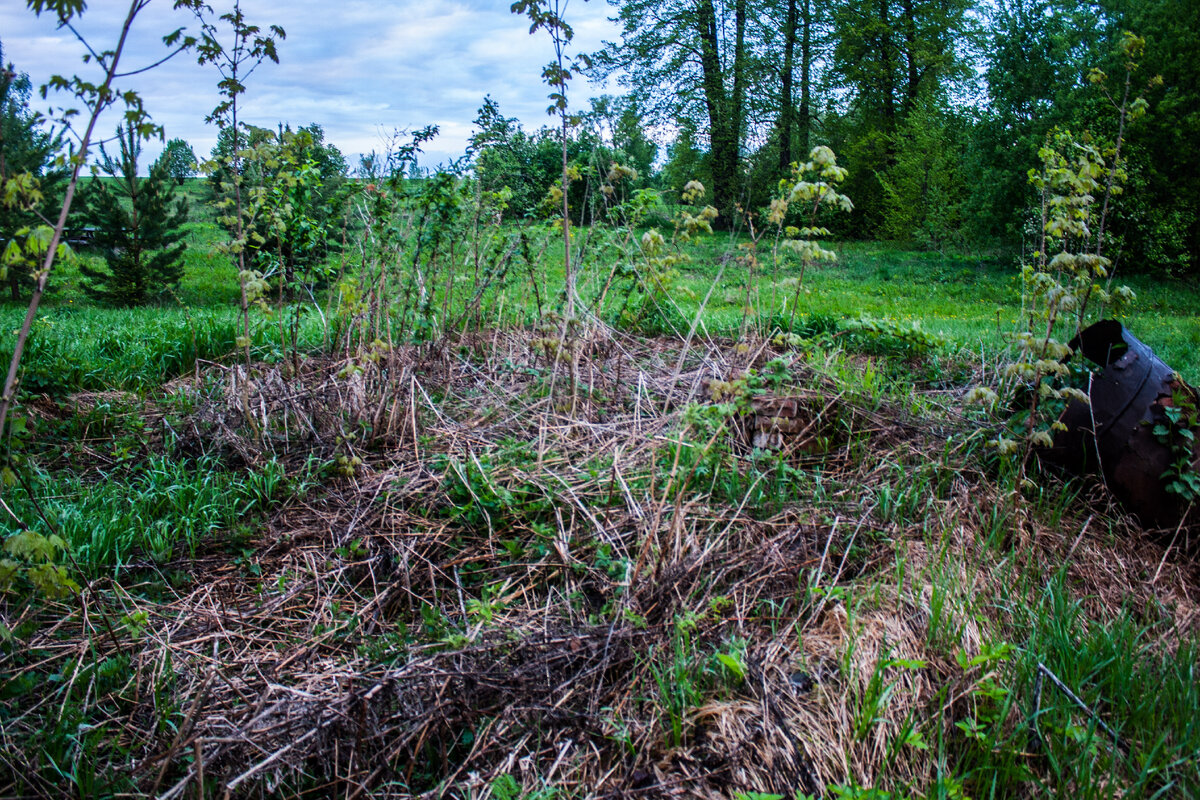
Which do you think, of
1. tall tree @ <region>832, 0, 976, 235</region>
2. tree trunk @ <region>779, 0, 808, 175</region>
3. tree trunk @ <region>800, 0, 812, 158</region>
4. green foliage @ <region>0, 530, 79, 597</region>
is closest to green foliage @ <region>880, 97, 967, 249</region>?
tall tree @ <region>832, 0, 976, 235</region>

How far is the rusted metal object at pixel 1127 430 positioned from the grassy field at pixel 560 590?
122 mm

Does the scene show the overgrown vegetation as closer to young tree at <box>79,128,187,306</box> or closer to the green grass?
the green grass

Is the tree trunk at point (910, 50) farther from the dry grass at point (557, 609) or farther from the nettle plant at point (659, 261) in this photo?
the dry grass at point (557, 609)

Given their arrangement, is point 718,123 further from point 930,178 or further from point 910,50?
point 930,178

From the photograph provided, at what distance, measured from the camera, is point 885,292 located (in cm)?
Answer: 1198

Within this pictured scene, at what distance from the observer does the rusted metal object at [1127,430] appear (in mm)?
3039

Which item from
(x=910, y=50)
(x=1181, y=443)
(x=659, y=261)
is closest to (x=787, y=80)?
(x=910, y=50)

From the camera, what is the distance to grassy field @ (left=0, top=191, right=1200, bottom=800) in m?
1.83

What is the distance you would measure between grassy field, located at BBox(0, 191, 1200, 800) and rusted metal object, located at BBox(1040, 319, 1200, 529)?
12 cm

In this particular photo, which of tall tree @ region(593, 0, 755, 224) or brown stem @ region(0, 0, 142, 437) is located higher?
tall tree @ region(593, 0, 755, 224)

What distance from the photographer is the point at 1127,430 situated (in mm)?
3102

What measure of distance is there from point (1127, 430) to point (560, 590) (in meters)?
2.72

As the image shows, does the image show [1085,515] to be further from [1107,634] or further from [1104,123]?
[1104,123]

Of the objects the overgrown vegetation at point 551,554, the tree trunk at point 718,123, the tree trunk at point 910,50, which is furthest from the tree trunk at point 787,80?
the overgrown vegetation at point 551,554
